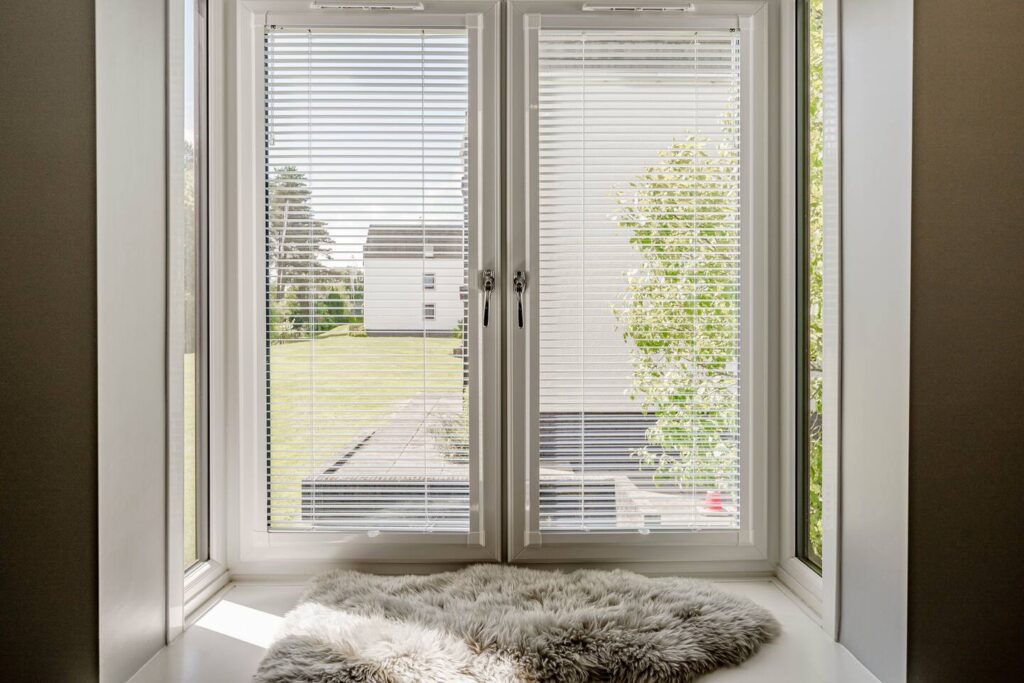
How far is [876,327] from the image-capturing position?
1371 mm

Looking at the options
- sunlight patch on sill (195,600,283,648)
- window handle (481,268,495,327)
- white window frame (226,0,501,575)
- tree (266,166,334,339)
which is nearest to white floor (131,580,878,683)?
sunlight patch on sill (195,600,283,648)

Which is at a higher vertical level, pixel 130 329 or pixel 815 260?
pixel 815 260

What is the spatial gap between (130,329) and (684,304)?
1.43m

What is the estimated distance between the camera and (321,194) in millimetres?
1966

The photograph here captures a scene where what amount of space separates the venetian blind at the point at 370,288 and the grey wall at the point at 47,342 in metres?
0.71

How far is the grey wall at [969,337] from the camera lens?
1226 millimetres

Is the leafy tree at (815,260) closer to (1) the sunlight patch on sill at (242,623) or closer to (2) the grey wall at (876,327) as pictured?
(2) the grey wall at (876,327)

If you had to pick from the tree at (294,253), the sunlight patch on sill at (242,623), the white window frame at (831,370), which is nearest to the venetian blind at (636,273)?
the white window frame at (831,370)

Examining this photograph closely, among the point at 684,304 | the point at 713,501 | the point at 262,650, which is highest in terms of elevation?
the point at 684,304

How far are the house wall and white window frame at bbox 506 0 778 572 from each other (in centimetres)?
18

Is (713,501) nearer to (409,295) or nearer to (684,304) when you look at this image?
(684,304)

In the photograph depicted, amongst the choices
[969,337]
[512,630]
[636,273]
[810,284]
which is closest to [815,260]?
[810,284]

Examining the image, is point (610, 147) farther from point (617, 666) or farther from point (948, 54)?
point (617, 666)

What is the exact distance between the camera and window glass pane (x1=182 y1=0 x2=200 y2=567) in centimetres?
179
